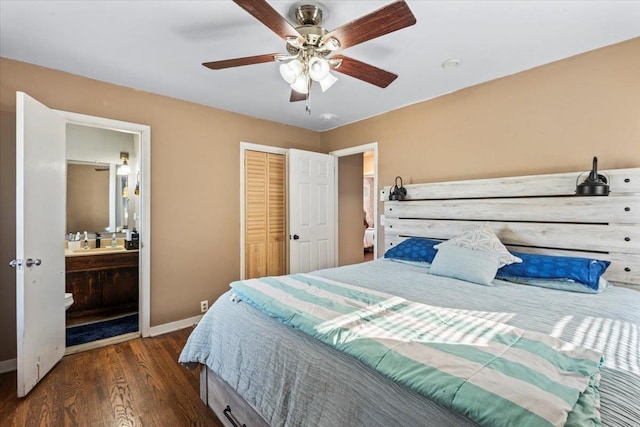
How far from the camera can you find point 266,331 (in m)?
1.49

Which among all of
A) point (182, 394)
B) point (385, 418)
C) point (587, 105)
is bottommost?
point (182, 394)

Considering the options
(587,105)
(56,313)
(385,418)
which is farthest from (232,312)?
(587,105)

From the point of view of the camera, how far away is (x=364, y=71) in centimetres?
203

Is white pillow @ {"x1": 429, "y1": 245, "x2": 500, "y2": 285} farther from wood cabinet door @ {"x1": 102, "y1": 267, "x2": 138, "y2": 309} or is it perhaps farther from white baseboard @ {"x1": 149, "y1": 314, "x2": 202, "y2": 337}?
wood cabinet door @ {"x1": 102, "y1": 267, "x2": 138, "y2": 309}

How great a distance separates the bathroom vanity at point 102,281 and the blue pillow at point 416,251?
10.3ft

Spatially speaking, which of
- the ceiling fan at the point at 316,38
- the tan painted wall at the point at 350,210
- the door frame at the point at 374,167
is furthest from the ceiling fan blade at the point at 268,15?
the tan painted wall at the point at 350,210

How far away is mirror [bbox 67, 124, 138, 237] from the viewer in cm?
386

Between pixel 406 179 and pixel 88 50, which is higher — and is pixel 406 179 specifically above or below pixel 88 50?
below

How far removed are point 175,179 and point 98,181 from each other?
1.62m

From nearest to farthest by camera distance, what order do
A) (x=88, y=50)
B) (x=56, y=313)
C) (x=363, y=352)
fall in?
(x=363, y=352) < (x=88, y=50) < (x=56, y=313)

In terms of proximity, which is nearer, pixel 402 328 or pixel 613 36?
pixel 402 328

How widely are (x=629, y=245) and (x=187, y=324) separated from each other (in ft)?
A: 12.7

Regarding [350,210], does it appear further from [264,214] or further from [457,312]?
[457,312]

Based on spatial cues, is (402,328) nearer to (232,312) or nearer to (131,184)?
(232,312)
